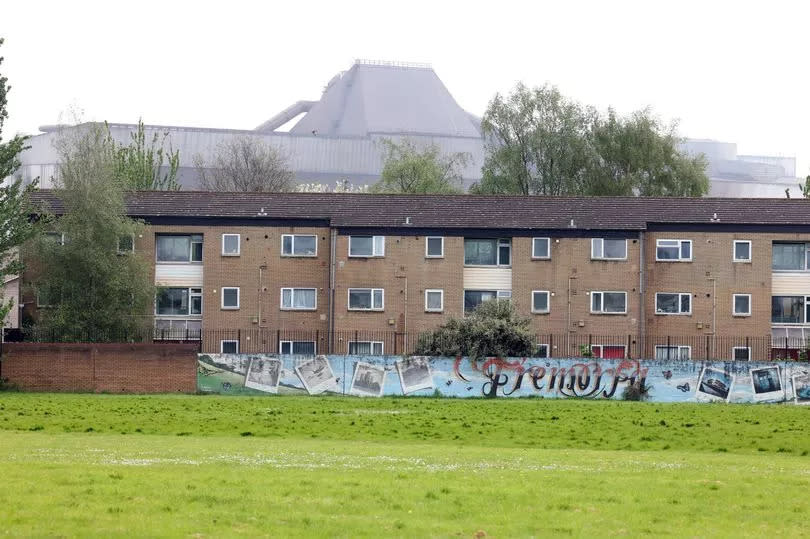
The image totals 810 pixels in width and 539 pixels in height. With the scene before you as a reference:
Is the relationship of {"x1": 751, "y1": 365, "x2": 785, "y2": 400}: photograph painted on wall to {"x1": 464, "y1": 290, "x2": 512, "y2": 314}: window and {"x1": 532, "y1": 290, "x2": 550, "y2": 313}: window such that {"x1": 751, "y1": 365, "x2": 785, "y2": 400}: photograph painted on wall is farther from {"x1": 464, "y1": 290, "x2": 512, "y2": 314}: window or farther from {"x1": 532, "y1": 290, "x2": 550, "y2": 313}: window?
{"x1": 464, "y1": 290, "x2": 512, "y2": 314}: window

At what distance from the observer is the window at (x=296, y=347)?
234 ft

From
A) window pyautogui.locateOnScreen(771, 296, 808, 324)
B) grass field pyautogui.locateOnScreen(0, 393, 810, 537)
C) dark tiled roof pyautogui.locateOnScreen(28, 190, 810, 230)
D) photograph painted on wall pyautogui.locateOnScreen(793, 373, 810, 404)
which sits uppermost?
dark tiled roof pyautogui.locateOnScreen(28, 190, 810, 230)

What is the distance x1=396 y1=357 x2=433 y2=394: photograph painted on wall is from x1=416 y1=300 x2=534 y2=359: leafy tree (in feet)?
4.25

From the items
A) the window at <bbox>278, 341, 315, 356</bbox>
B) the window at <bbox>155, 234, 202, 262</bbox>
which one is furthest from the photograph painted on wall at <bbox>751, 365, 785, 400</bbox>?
the window at <bbox>155, 234, 202, 262</bbox>

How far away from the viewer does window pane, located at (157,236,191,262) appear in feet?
238

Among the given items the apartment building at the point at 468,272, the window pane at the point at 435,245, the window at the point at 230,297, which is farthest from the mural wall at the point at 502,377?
the window pane at the point at 435,245

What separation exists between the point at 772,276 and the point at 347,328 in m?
22.5

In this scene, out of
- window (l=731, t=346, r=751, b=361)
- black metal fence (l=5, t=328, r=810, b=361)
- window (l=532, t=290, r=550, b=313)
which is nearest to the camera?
black metal fence (l=5, t=328, r=810, b=361)

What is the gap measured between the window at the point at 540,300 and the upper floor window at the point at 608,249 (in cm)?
324

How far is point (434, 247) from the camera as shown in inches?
2832

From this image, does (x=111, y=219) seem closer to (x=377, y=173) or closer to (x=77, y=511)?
(x=77, y=511)

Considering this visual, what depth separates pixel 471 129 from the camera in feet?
522

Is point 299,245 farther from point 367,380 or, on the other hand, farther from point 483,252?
point 367,380

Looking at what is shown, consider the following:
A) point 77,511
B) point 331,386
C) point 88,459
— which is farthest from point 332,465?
point 331,386
